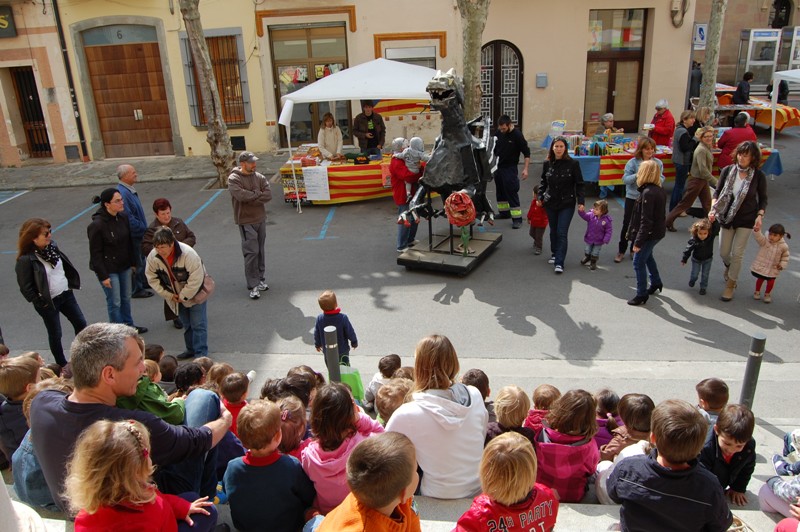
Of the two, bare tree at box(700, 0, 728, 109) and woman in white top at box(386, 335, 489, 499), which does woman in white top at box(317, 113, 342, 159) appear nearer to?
bare tree at box(700, 0, 728, 109)

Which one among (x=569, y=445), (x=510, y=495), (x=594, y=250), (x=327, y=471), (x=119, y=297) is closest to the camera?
(x=510, y=495)

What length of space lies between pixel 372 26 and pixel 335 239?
27.9 ft

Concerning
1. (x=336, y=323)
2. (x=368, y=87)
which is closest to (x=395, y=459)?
(x=336, y=323)

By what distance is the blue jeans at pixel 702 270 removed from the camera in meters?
7.63

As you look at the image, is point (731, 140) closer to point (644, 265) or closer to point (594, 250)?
point (594, 250)

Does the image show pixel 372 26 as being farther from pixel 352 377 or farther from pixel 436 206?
pixel 352 377

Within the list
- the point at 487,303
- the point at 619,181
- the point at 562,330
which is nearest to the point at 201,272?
the point at 487,303

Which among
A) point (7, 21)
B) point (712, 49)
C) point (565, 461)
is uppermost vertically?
point (7, 21)

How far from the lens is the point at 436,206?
12.2 metres

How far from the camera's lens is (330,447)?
338 centimetres

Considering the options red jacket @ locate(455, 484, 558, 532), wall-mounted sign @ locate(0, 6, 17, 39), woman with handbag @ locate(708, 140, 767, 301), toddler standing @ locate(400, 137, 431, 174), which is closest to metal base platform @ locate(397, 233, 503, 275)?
toddler standing @ locate(400, 137, 431, 174)

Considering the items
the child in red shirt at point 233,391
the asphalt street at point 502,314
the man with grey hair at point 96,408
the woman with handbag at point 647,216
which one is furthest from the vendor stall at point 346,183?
the man with grey hair at point 96,408

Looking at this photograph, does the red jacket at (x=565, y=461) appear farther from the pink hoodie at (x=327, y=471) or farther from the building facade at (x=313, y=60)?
the building facade at (x=313, y=60)

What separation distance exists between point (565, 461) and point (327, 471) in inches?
55.4
